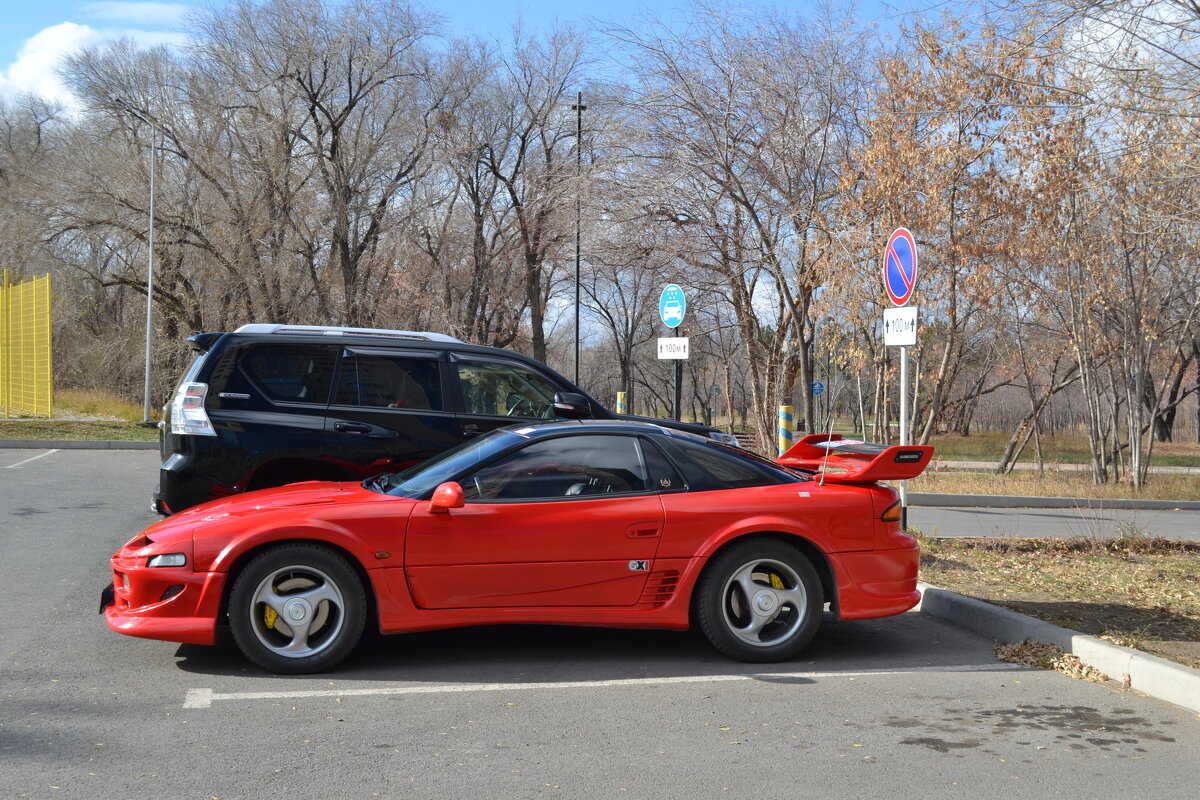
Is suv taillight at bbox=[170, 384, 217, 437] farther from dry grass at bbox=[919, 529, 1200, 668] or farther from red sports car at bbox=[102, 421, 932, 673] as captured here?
dry grass at bbox=[919, 529, 1200, 668]

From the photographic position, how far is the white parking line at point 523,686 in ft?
17.1

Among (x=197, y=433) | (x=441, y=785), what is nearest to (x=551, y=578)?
(x=441, y=785)

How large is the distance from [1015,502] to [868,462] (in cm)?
1041

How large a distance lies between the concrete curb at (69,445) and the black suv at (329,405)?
14.6 meters

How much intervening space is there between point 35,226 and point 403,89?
38.5 ft

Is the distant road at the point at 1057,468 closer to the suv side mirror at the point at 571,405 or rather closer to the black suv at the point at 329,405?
the suv side mirror at the point at 571,405

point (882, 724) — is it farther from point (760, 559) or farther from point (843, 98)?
point (843, 98)

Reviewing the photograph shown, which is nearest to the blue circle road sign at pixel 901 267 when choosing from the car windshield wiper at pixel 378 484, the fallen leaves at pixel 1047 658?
the fallen leaves at pixel 1047 658

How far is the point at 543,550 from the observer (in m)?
5.80

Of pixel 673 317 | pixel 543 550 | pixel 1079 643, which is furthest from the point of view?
pixel 673 317

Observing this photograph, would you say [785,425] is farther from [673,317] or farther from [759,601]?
[759,601]

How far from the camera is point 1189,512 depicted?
53.1 feet

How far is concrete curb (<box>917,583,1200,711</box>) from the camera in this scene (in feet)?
18.0

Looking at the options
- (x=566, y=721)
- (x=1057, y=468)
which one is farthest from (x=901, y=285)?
(x=1057, y=468)
